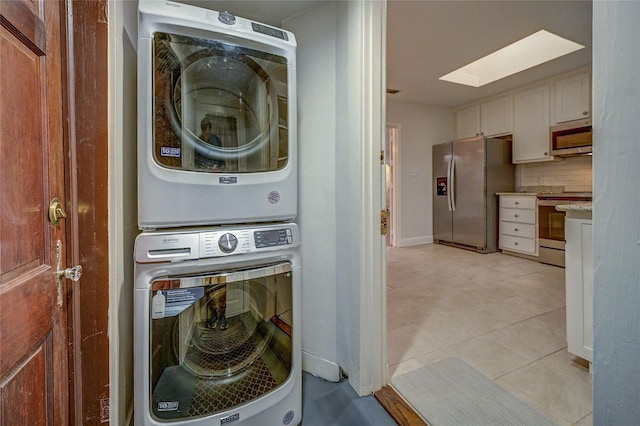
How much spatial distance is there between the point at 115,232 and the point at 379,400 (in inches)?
50.2

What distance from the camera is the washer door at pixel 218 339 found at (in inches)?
39.6

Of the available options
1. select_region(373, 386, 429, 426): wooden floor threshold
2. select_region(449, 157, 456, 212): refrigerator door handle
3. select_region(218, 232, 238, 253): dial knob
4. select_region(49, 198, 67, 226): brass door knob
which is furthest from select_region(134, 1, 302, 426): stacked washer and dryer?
select_region(449, 157, 456, 212): refrigerator door handle

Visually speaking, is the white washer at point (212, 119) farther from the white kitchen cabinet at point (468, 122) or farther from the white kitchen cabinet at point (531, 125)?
the white kitchen cabinet at point (468, 122)

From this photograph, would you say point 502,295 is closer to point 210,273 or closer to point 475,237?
point 475,237

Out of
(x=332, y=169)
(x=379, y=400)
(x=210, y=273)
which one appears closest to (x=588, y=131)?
(x=332, y=169)

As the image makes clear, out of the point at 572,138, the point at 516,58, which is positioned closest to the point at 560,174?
the point at 572,138

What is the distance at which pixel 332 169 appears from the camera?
1537mm

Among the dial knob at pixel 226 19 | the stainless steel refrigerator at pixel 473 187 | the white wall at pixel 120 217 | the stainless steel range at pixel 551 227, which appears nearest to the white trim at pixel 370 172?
the dial knob at pixel 226 19

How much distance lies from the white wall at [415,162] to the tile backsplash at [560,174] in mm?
1377

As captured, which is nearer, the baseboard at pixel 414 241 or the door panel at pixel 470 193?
the door panel at pixel 470 193

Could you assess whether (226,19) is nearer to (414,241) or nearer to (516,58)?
(516,58)

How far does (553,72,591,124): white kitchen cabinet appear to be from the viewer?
362 cm

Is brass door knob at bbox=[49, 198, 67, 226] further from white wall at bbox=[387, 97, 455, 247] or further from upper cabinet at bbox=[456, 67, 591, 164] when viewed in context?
upper cabinet at bbox=[456, 67, 591, 164]

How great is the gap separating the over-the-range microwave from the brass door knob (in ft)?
15.3
